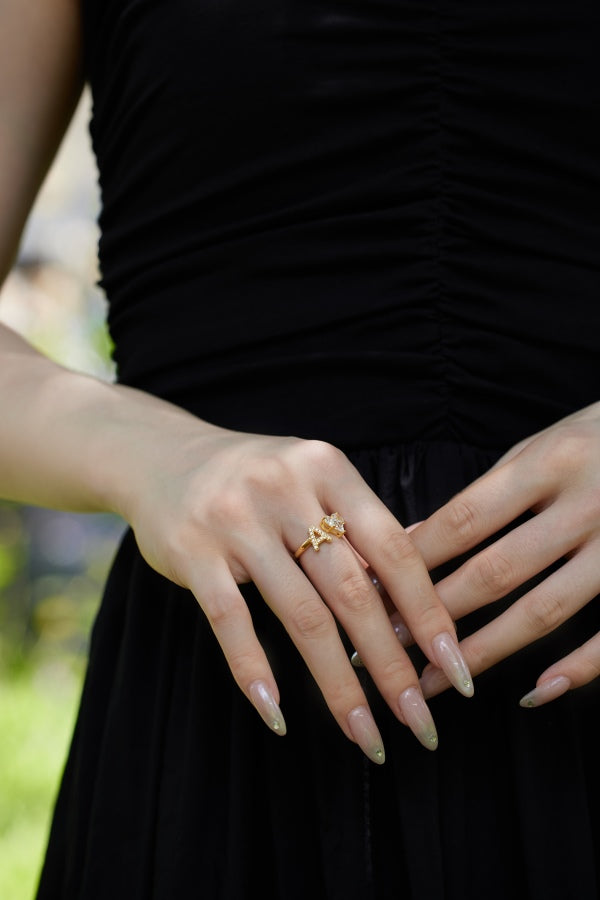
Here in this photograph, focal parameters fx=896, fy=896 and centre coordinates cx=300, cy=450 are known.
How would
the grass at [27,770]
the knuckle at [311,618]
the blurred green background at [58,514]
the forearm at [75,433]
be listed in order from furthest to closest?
the blurred green background at [58,514] < the grass at [27,770] < the forearm at [75,433] < the knuckle at [311,618]

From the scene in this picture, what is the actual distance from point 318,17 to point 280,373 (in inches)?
15.3

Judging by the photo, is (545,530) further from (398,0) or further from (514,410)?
(398,0)

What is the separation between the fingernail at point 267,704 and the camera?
29.4 inches

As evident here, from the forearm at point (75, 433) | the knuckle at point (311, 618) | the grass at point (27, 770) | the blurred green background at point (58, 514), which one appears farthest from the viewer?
the blurred green background at point (58, 514)

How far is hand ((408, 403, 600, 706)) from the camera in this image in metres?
0.77

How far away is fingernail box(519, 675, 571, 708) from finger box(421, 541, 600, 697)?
1.7 inches

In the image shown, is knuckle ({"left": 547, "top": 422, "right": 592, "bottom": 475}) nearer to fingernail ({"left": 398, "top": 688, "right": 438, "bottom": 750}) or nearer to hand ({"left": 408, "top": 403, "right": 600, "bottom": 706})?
hand ({"left": 408, "top": 403, "right": 600, "bottom": 706})

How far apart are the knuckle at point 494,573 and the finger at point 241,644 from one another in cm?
20

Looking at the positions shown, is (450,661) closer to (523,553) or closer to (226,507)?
(523,553)

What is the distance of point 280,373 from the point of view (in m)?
0.96

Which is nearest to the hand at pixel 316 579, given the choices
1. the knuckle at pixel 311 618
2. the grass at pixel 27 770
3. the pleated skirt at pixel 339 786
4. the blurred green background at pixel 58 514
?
the knuckle at pixel 311 618

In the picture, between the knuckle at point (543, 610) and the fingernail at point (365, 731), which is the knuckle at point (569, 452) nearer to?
the knuckle at point (543, 610)

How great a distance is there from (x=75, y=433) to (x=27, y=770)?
7.81 ft

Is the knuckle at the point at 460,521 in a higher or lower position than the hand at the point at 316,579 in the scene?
higher
